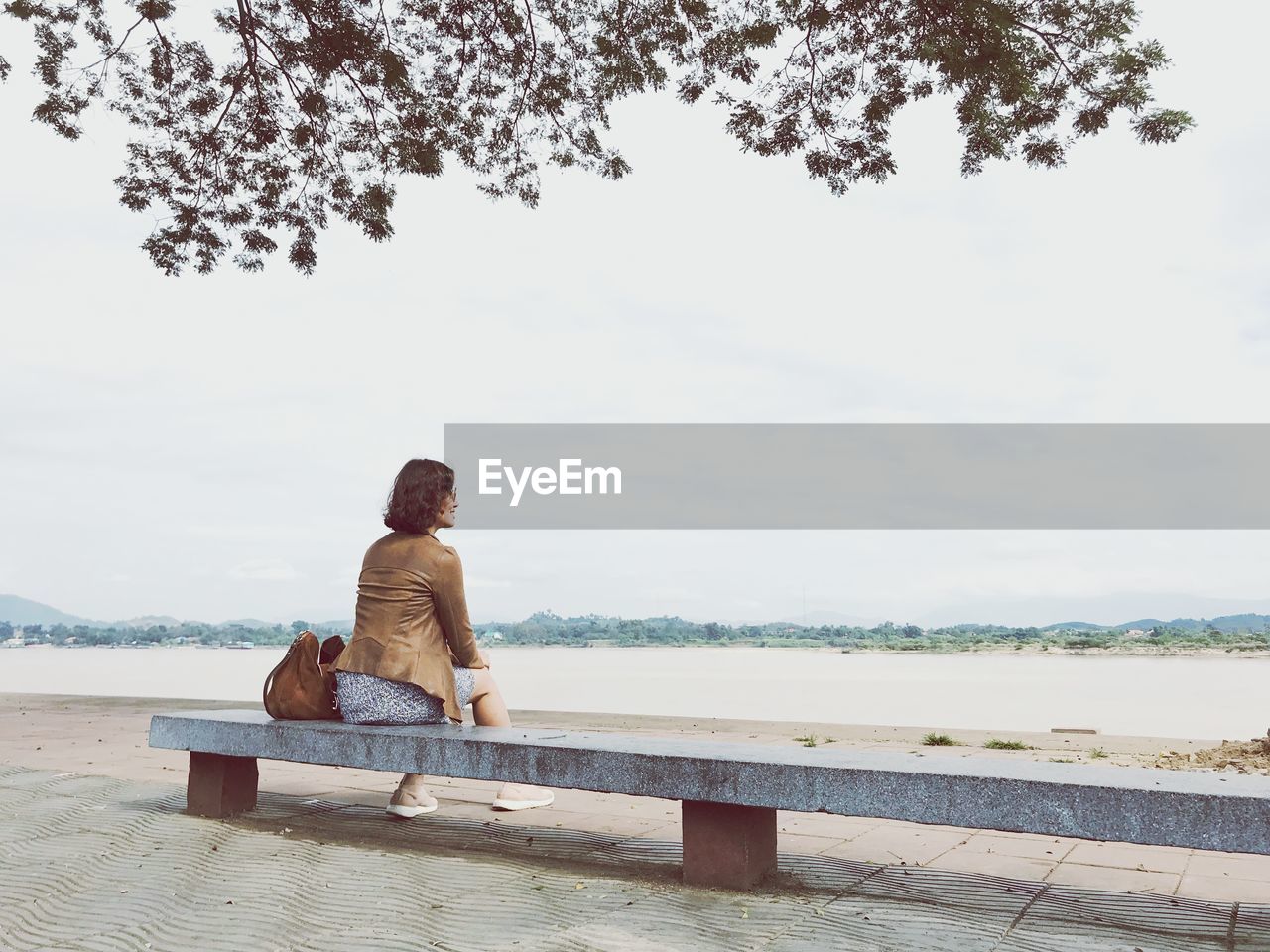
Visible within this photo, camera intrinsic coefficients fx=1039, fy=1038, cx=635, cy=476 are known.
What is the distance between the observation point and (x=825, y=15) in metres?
7.65

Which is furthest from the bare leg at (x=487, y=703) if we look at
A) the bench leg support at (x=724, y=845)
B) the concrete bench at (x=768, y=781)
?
the bench leg support at (x=724, y=845)

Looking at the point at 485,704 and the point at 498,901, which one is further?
the point at 485,704

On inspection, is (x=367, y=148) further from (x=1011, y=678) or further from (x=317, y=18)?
(x=1011, y=678)

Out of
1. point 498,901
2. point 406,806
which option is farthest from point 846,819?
point 498,901

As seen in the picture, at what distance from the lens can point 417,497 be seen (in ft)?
15.0

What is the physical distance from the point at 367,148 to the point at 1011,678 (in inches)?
1086

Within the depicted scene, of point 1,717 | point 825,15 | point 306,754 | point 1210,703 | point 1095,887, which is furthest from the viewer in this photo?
point 1210,703

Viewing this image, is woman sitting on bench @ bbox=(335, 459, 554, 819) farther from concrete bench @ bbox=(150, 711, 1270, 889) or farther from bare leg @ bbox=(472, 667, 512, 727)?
concrete bench @ bbox=(150, 711, 1270, 889)

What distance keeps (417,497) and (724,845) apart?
1978 millimetres

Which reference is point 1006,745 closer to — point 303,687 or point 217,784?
point 303,687

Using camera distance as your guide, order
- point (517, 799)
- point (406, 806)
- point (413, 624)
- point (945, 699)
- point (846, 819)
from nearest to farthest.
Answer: point (413, 624) → point (406, 806) → point (517, 799) → point (846, 819) → point (945, 699)

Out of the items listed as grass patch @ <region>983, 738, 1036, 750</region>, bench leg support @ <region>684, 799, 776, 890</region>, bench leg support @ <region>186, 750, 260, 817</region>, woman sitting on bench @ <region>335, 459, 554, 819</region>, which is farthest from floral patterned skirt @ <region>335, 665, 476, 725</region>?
grass patch @ <region>983, 738, 1036, 750</region>

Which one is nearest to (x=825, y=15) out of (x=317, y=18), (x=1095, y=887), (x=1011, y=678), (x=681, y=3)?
(x=681, y=3)

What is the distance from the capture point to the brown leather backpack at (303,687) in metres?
4.71
